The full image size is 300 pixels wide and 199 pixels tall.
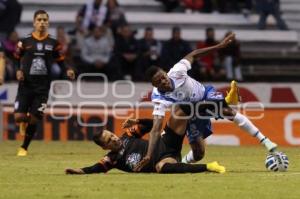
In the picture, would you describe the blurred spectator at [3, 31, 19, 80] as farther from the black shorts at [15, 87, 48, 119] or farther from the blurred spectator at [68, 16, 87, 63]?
the black shorts at [15, 87, 48, 119]

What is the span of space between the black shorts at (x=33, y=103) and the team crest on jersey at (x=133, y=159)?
5.15 m

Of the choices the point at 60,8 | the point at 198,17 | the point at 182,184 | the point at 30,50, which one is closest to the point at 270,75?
the point at 198,17

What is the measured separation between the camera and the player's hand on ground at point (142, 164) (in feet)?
42.2

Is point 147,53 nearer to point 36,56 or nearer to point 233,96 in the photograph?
point 36,56

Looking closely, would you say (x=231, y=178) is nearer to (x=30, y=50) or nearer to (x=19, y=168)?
(x=19, y=168)

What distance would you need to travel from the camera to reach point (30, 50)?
17734mm

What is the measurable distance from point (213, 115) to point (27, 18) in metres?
15.5

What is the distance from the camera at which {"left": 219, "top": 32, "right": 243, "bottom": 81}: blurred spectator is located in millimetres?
26891

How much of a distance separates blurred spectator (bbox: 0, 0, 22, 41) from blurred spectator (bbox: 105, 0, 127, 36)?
7.99ft

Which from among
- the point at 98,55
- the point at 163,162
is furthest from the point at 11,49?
the point at 163,162

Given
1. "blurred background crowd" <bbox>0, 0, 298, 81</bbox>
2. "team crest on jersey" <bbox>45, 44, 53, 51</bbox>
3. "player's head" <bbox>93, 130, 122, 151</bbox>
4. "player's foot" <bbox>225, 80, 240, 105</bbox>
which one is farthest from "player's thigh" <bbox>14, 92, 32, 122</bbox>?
"blurred background crowd" <bbox>0, 0, 298, 81</bbox>

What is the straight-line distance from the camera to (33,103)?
59.4 feet

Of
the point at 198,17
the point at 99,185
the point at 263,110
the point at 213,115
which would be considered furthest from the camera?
the point at 198,17

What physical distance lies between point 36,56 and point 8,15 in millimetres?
8483
